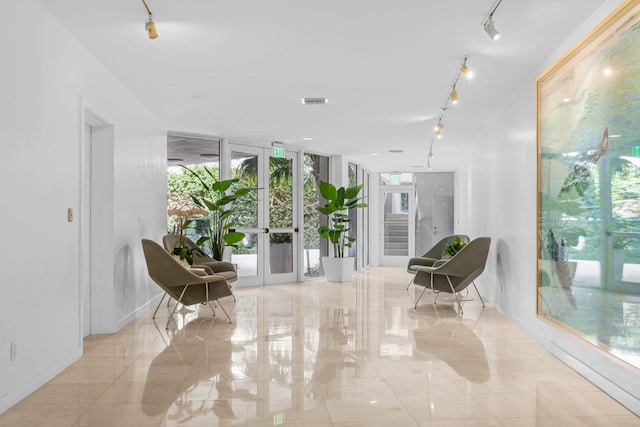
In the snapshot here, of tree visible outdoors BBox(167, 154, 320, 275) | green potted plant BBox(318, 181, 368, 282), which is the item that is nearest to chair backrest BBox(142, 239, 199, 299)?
tree visible outdoors BBox(167, 154, 320, 275)

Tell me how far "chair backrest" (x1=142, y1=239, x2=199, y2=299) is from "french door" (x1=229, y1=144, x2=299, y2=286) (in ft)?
11.3

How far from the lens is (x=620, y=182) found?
3293 millimetres

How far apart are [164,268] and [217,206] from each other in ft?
8.52

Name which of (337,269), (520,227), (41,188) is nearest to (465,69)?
(520,227)

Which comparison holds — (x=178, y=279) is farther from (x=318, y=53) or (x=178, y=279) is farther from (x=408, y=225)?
(x=408, y=225)

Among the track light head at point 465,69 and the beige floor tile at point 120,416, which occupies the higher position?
the track light head at point 465,69

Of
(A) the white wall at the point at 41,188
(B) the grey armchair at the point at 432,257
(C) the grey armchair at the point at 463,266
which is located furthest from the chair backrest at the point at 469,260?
(A) the white wall at the point at 41,188

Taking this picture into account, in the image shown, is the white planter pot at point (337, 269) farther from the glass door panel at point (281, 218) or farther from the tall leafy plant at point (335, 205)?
the glass door panel at point (281, 218)

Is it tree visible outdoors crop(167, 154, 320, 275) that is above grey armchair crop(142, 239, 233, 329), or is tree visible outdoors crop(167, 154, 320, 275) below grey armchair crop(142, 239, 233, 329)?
above

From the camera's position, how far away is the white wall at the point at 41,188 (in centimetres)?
326

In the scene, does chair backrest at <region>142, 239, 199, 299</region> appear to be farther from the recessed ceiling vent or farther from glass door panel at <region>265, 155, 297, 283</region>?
glass door panel at <region>265, 155, 297, 283</region>

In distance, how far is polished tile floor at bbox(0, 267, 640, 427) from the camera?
10.0ft

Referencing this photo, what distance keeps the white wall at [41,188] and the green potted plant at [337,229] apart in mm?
5169

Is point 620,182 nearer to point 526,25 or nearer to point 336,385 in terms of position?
point 526,25
